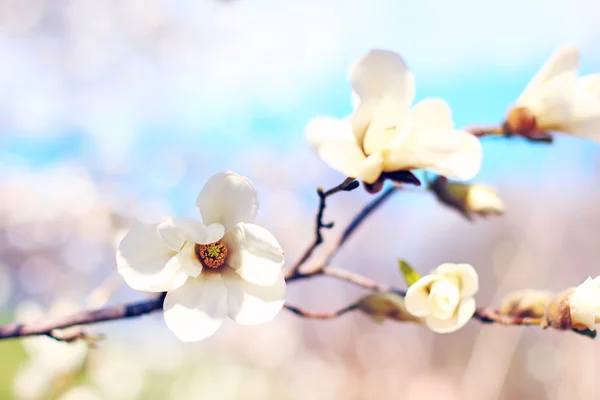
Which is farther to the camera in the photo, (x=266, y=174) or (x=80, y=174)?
(x=266, y=174)

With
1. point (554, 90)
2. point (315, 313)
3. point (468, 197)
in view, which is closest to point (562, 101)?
point (554, 90)

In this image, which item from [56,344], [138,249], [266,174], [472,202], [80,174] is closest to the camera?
[138,249]

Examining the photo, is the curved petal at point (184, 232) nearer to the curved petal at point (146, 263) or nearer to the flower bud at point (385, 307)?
the curved petal at point (146, 263)

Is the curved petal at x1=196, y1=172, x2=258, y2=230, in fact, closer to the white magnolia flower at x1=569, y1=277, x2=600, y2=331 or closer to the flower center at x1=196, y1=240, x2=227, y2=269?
the flower center at x1=196, y1=240, x2=227, y2=269

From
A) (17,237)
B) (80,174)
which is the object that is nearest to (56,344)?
(80,174)

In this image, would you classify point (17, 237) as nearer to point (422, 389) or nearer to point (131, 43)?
point (131, 43)

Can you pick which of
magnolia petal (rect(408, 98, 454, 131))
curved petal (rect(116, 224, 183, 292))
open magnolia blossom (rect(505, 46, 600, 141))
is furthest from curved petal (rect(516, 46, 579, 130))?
curved petal (rect(116, 224, 183, 292))

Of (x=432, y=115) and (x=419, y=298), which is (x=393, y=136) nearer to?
(x=432, y=115)
